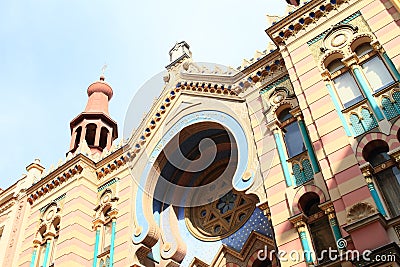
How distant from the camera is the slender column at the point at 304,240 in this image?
1024 centimetres

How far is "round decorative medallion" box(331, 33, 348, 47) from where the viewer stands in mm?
12605

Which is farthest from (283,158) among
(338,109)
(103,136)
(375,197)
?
(103,136)

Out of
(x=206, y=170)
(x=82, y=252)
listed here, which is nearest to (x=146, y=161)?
(x=206, y=170)

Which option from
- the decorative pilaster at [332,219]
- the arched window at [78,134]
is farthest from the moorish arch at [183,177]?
the arched window at [78,134]

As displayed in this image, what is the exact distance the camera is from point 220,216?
15.6m

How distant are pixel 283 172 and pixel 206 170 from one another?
5285 mm

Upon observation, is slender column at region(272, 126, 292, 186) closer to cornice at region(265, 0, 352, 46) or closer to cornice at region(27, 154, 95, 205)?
cornice at region(265, 0, 352, 46)

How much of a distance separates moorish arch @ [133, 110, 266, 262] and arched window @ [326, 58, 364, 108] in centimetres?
340

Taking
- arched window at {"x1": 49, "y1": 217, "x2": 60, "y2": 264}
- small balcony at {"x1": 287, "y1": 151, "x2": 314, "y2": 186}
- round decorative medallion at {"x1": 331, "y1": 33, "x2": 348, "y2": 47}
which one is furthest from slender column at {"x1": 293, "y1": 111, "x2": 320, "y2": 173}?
arched window at {"x1": 49, "y1": 217, "x2": 60, "y2": 264}

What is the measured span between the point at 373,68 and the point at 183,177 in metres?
7.94

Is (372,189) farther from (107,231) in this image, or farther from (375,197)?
(107,231)

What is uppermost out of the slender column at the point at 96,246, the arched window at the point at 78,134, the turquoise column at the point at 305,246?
the arched window at the point at 78,134

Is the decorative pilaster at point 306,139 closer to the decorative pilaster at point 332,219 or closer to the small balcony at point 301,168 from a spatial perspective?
the small balcony at point 301,168

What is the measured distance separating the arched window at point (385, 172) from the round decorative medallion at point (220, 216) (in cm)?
482
